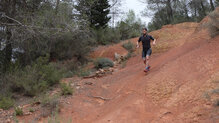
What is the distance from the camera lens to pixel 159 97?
5.66 m

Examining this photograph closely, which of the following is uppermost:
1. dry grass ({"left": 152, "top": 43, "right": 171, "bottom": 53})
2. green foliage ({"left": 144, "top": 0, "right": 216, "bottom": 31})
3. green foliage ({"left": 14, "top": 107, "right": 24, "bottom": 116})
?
green foliage ({"left": 144, "top": 0, "right": 216, "bottom": 31})

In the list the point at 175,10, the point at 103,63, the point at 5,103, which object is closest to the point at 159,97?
the point at 5,103

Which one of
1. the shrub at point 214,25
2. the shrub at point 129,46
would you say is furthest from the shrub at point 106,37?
the shrub at point 214,25

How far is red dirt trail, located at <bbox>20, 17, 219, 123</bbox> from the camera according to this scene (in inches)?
184

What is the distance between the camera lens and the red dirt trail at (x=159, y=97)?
4664 millimetres

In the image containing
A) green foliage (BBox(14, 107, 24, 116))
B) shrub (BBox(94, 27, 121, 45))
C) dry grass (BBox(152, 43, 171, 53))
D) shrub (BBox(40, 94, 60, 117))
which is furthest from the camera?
shrub (BBox(94, 27, 121, 45))

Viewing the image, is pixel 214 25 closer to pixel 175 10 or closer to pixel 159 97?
pixel 159 97

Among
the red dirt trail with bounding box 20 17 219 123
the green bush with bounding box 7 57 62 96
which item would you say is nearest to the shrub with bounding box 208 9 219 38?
the red dirt trail with bounding box 20 17 219 123

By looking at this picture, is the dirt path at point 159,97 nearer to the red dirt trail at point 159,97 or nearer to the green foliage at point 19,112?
the red dirt trail at point 159,97

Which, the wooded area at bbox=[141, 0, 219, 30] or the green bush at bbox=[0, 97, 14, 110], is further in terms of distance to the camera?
the wooded area at bbox=[141, 0, 219, 30]

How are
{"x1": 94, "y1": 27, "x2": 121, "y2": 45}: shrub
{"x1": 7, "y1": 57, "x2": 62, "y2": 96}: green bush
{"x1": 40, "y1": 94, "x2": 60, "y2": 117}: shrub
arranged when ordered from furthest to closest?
{"x1": 94, "y1": 27, "x2": 121, "y2": 45}: shrub → {"x1": 7, "y1": 57, "x2": 62, "y2": 96}: green bush → {"x1": 40, "y1": 94, "x2": 60, "y2": 117}: shrub

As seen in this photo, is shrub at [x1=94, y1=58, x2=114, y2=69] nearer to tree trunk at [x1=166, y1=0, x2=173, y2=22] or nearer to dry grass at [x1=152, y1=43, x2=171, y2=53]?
dry grass at [x1=152, y1=43, x2=171, y2=53]

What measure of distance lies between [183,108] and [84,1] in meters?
10.1

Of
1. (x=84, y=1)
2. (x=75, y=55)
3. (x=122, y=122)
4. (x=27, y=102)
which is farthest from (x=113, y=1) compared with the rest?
(x=122, y=122)
